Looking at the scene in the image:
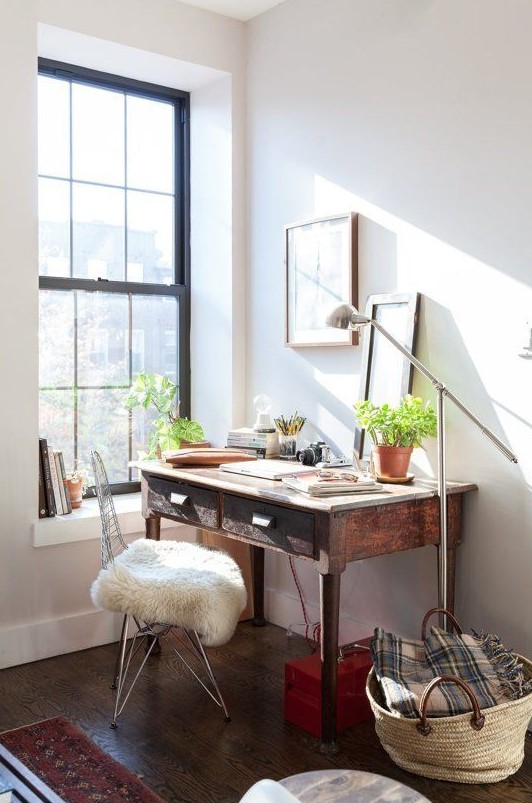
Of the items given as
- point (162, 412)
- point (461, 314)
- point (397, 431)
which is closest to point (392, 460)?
point (397, 431)

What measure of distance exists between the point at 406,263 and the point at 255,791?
7.73 ft

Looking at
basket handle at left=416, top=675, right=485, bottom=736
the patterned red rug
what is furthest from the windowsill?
basket handle at left=416, top=675, right=485, bottom=736

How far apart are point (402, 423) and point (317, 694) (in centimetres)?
96

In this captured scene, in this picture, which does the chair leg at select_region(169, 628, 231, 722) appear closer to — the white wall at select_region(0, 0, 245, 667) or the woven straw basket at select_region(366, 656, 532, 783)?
the white wall at select_region(0, 0, 245, 667)

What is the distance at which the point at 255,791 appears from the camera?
44.3 inches

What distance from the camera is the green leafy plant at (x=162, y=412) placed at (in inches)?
149

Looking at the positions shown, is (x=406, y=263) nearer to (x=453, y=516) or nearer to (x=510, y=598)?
(x=453, y=516)

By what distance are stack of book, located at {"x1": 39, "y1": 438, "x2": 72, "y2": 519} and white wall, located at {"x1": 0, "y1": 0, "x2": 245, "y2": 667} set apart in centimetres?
6

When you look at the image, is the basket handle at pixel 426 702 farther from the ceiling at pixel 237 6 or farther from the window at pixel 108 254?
the ceiling at pixel 237 6

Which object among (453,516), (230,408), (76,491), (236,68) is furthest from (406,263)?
(76,491)

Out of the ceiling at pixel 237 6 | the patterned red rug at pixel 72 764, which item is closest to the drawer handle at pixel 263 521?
the patterned red rug at pixel 72 764

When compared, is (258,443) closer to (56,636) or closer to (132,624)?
(132,624)

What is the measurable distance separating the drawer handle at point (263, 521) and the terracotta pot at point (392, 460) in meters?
0.45

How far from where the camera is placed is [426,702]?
234 centimetres
